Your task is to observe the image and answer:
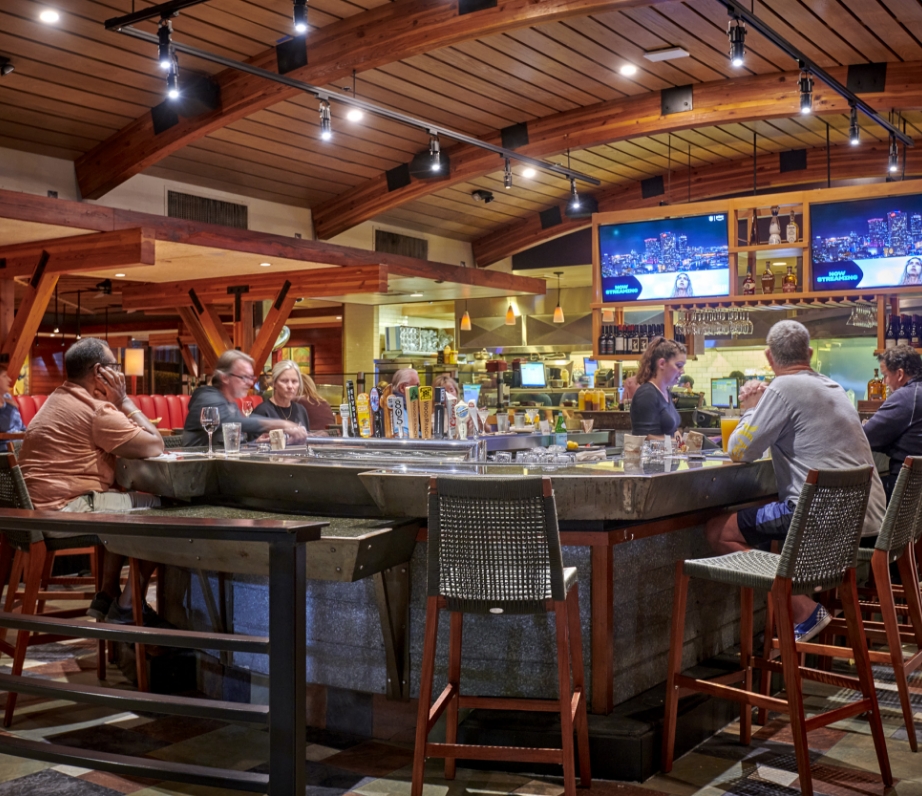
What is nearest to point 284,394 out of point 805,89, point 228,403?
point 228,403

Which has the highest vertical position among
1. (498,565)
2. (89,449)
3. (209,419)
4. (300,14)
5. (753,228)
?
(300,14)

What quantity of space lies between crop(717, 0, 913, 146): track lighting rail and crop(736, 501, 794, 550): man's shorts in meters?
3.54

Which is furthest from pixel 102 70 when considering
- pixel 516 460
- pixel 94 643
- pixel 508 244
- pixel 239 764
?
pixel 508 244

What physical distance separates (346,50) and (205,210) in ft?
12.4

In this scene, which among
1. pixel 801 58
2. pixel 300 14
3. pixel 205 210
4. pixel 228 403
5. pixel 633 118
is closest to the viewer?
pixel 228 403

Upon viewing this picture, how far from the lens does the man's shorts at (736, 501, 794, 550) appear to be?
3.91m

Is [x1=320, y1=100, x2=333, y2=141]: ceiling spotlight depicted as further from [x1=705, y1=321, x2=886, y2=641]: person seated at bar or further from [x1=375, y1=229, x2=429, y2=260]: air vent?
[x1=375, y1=229, x2=429, y2=260]: air vent

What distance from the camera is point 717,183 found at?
1266 cm

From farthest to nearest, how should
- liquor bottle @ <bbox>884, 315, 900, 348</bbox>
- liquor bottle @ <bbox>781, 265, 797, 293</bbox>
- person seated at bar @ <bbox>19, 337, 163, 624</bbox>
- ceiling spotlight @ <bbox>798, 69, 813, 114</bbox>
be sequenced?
1. liquor bottle @ <bbox>781, 265, 797, 293</bbox>
2. liquor bottle @ <bbox>884, 315, 900, 348</bbox>
3. ceiling spotlight @ <bbox>798, 69, 813, 114</bbox>
4. person seated at bar @ <bbox>19, 337, 163, 624</bbox>

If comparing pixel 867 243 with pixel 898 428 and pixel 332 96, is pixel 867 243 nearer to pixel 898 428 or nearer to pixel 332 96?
pixel 898 428

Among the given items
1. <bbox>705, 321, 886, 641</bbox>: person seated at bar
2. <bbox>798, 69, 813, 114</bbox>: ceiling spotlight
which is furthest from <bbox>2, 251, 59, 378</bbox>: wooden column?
<bbox>705, 321, 886, 641</bbox>: person seated at bar

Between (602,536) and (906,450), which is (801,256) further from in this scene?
(602,536)

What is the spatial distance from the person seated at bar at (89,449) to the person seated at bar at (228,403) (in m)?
0.76

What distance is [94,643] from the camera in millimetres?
5293
